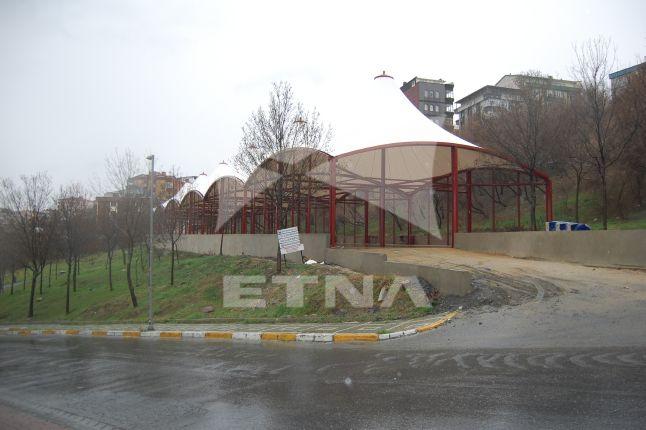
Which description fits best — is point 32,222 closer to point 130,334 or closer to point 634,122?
point 130,334

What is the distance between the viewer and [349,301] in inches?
574

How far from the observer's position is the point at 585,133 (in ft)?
75.3

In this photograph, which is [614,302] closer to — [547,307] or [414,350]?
[547,307]

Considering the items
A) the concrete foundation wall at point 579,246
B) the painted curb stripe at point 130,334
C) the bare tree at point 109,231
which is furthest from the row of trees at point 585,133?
Result: the bare tree at point 109,231

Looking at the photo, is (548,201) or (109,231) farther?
(109,231)

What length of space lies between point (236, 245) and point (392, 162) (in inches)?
459

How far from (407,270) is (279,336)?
4711mm

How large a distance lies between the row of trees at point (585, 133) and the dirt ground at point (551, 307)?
975cm

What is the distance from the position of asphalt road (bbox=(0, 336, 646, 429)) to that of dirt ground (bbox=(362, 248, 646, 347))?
2.96 feet

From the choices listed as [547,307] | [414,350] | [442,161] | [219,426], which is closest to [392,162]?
[442,161]

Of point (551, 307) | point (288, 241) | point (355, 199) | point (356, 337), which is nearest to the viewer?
point (551, 307)

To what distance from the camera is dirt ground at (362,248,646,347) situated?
8273mm

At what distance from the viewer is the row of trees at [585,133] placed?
2278 cm

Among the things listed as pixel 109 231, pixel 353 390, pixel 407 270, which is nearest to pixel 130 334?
pixel 407 270
